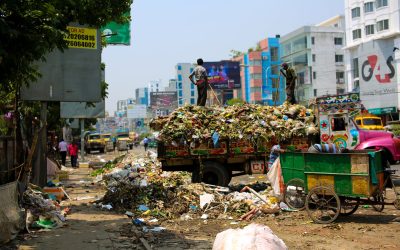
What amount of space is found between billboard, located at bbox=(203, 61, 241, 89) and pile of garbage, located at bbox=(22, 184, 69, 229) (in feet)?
238

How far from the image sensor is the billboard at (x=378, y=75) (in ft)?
167

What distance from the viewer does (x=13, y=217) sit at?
7738 millimetres

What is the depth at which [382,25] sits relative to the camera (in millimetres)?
55969

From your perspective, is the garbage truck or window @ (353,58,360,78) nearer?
the garbage truck

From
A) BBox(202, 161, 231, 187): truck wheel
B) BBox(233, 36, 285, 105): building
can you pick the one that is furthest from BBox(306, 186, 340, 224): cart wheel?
BBox(233, 36, 285, 105): building

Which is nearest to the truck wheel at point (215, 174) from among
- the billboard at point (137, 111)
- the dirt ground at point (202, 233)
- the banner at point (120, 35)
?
the dirt ground at point (202, 233)

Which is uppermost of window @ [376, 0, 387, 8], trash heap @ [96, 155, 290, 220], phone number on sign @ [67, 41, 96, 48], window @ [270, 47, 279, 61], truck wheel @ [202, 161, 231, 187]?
window @ [376, 0, 387, 8]

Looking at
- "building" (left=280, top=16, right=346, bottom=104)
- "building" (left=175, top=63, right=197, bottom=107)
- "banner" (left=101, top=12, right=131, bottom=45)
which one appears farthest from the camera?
"building" (left=175, top=63, right=197, bottom=107)

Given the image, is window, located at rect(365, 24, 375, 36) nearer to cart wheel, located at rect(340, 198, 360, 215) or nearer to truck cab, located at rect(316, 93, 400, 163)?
truck cab, located at rect(316, 93, 400, 163)

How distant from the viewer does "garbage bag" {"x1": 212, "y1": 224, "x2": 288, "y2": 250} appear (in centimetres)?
436

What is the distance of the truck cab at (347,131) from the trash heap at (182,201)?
3337 millimetres

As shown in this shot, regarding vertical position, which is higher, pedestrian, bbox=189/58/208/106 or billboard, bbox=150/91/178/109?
billboard, bbox=150/91/178/109

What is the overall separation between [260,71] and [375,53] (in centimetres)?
3505

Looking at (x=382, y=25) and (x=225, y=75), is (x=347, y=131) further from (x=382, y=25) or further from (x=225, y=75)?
(x=225, y=75)
